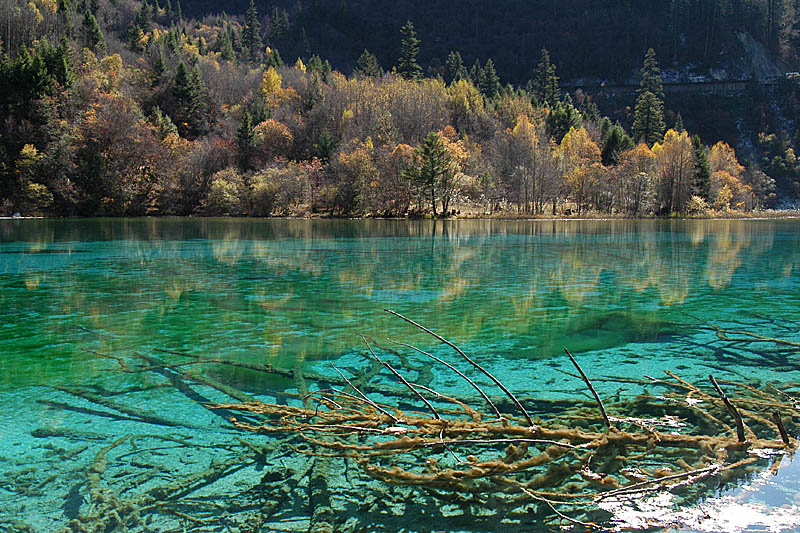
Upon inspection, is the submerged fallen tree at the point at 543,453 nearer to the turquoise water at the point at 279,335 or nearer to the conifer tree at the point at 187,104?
the turquoise water at the point at 279,335

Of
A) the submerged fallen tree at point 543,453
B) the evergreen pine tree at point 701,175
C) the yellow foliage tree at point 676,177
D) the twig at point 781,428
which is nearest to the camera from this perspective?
the submerged fallen tree at point 543,453

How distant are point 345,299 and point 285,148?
90.1 meters

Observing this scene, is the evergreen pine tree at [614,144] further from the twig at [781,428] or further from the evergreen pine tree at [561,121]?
the twig at [781,428]

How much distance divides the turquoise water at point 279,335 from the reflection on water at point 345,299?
7cm

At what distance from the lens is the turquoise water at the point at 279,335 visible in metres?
4.55

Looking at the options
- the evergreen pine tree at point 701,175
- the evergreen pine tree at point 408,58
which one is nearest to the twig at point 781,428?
the evergreen pine tree at point 701,175

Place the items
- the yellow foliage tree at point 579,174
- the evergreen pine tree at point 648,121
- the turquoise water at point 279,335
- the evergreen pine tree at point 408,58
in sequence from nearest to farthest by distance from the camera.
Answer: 1. the turquoise water at point 279,335
2. the yellow foliage tree at point 579,174
3. the evergreen pine tree at point 648,121
4. the evergreen pine tree at point 408,58

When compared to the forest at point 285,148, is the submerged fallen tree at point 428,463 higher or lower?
lower

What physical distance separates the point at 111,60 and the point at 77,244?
311 feet

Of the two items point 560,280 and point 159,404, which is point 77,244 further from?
point 159,404

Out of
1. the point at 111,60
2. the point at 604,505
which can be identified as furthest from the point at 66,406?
the point at 111,60

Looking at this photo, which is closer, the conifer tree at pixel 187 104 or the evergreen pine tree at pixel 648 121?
Result: the conifer tree at pixel 187 104

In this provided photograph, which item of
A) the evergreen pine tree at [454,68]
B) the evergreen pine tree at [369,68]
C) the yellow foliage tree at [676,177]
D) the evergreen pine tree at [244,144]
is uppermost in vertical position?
the evergreen pine tree at [454,68]

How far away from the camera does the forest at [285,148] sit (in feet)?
259
